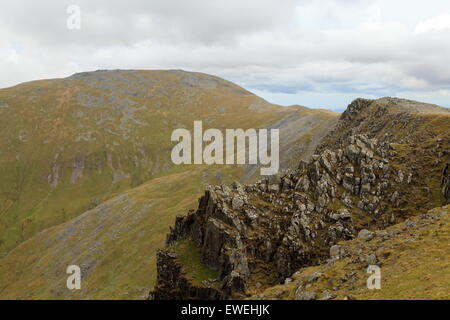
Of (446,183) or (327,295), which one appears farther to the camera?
(446,183)

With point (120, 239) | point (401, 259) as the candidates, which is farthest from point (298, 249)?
point (120, 239)

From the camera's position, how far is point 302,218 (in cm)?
4419

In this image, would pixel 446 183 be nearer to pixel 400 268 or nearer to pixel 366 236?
pixel 366 236

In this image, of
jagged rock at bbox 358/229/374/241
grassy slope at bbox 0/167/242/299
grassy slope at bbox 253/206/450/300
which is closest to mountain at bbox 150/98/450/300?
jagged rock at bbox 358/229/374/241

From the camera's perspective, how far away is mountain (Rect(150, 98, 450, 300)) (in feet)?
134

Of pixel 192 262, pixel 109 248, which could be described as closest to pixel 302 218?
pixel 192 262

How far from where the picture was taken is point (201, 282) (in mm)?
43031

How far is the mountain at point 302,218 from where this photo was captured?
134 ft

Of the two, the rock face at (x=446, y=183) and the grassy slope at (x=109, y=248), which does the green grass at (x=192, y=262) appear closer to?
the rock face at (x=446, y=183)

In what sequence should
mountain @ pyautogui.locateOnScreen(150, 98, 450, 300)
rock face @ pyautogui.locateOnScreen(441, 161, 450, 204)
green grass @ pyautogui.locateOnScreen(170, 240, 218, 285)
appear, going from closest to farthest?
mountain @ pyautogui.locateOnScreen(150, 98, 450, 300), rock face @ pyautogui.locateOnScreen(441, 161, 450, 204), green grass @ pyautogui.locateOnScreen(170, 240, 218, 285)

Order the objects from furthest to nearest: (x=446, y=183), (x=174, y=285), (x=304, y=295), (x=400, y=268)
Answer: (x=174, y=285) < (x=446, y=183) < (x=304, y=295) < (x=400, y=268)

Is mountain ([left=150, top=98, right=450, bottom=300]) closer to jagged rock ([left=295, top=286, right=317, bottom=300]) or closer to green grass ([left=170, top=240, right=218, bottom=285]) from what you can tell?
green grass ([left=170, top=240, right=218, bottom=285])
